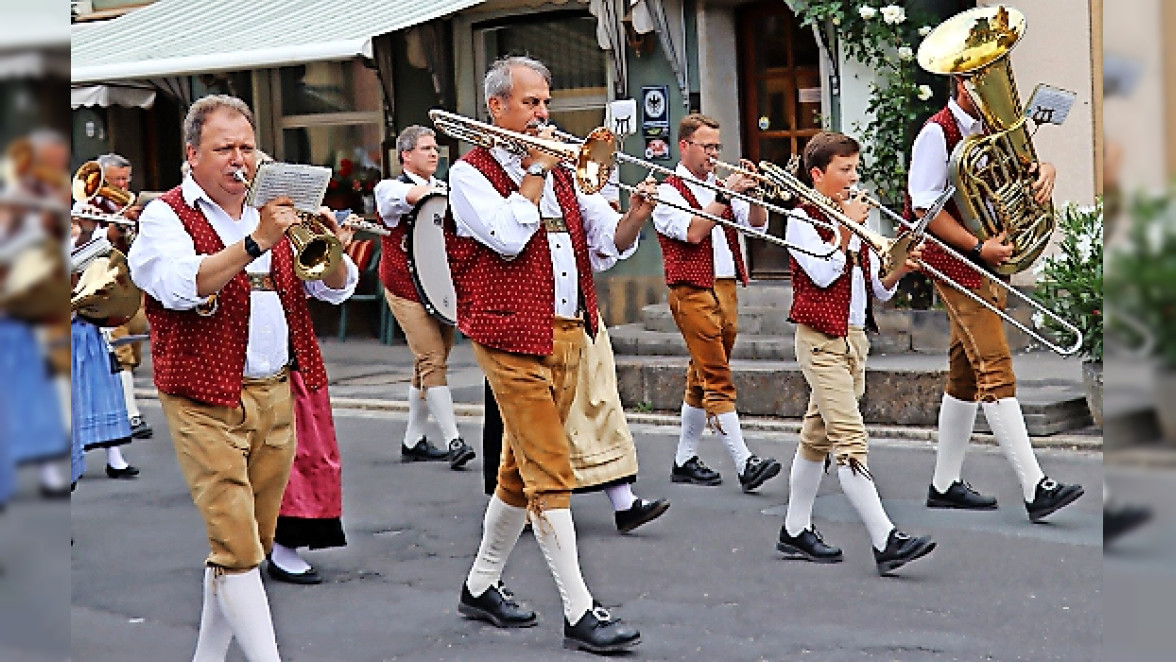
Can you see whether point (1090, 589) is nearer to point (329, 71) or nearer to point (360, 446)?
point (360, 446)

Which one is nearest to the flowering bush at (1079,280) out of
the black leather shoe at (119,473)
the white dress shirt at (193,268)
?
the white dress shirt at (193,268)

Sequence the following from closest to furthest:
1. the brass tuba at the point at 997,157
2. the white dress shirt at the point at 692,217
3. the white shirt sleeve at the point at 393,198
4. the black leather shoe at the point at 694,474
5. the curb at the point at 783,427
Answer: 1. the brass tuba at the point at 997,157
2. the white dress shirt at the point at 692,217
3. the black leather shoe at the point at 694,474
4. the white shirt sleeve at the point at 393,198
5. the curb at the point at 783,427

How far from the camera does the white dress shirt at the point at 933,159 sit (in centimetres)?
645

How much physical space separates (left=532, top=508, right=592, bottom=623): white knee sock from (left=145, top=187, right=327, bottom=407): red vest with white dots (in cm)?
111

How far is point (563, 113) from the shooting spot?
14.0 m

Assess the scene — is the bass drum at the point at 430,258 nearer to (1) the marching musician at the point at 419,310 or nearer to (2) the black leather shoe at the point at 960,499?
(1) the marching musician at the point at 419,310

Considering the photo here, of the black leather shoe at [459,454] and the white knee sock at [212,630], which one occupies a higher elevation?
the white knee sock at [212,630]

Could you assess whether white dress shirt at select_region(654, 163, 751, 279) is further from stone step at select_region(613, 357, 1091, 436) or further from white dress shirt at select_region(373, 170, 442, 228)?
stone step at select_region(613, 357, 1091, 436)

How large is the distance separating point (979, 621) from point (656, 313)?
7232 millimetres

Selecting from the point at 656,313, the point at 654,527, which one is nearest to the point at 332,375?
the point at 656,313

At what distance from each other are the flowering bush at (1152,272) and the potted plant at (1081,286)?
23.0 ft

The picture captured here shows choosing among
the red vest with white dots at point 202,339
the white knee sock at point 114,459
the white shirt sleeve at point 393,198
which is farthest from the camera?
the white knee sock at point 114,459

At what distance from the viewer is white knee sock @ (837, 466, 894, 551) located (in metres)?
5.73

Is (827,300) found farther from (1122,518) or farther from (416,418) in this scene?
(1122,518)
